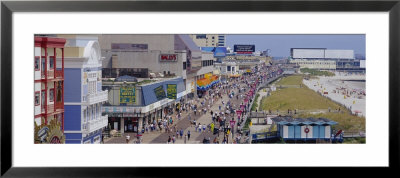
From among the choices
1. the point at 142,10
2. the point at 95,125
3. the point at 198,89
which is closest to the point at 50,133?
the point at 95,125

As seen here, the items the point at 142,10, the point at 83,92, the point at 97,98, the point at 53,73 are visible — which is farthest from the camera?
the point at 97,98

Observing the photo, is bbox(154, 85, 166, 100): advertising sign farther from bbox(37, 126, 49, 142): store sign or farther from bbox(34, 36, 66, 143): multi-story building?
bbox(37, 126, 49, 142): store sign

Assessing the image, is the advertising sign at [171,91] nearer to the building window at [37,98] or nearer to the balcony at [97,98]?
the balcony at [97,98]

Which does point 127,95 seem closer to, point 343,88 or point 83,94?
point 83,94

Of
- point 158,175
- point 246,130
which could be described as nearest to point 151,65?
point 246,130

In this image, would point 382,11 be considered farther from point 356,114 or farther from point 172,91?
point 172,91

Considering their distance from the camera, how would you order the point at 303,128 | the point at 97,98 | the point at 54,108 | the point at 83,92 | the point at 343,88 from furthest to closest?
the point at 343,88 → the point at 97,98 → the point at 83,92 → the point at 303,128 → the point at 54,108

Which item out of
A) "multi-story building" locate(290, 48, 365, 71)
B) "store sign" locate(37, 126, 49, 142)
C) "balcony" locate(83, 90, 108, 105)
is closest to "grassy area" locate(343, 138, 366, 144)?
"multi-story building" locate(290, 48, 365, 71)
